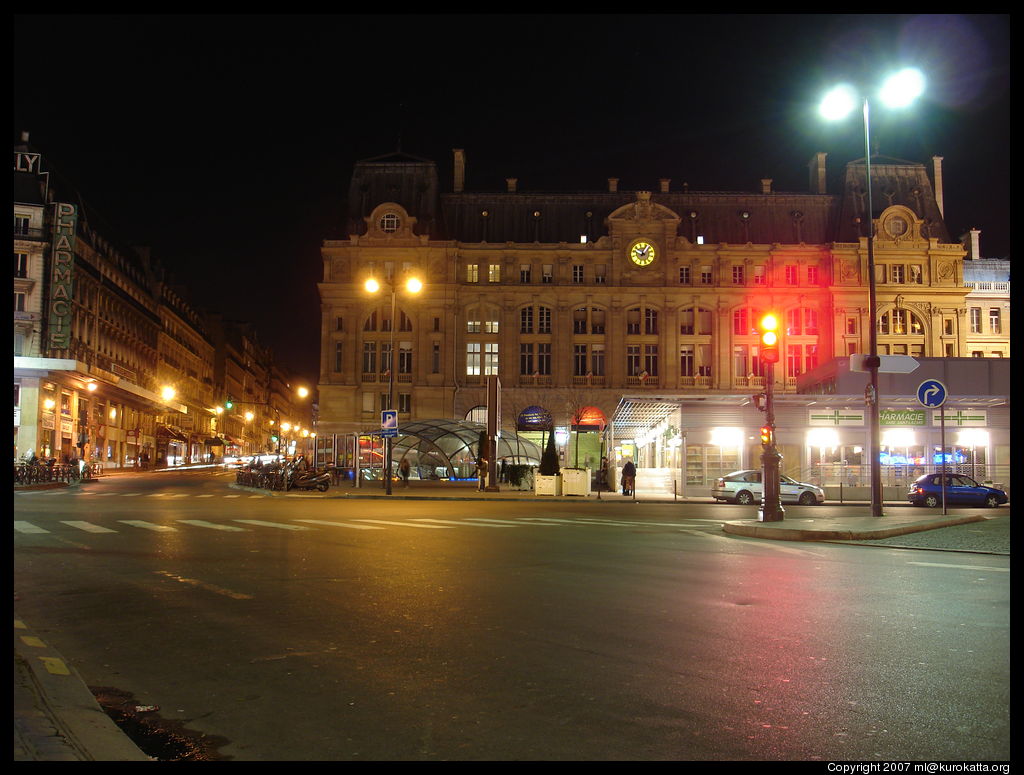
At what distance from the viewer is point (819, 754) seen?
4738 mm

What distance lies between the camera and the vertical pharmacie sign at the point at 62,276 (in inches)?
2243

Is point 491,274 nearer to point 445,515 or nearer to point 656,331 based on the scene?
point 656,331

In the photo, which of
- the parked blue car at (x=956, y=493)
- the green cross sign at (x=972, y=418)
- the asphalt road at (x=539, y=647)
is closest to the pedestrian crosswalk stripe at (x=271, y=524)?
the asphalt road at (x=539, y=647)

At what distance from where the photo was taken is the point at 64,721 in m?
4.93

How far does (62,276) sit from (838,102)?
5253cm

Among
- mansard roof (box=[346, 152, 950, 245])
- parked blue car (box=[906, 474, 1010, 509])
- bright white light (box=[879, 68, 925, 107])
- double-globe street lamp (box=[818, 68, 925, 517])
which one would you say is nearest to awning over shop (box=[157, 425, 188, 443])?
mansard roof (box=[346, 152, 950, 245])

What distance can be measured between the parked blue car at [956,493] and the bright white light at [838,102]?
57.5 ft

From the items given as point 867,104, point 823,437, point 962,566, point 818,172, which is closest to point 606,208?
point 818,172

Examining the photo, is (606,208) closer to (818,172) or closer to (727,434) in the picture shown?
(818,172)

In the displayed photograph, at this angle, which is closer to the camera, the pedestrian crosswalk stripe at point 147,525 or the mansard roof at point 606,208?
the pedestrian crosswalk stripe at point 147,525

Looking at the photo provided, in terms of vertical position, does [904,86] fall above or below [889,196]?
below

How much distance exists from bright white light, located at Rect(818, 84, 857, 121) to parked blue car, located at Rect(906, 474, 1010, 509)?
1754cm

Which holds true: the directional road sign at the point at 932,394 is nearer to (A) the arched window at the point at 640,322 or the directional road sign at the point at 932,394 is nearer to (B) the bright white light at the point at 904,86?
(B) the bright white light at the point at 904,86
